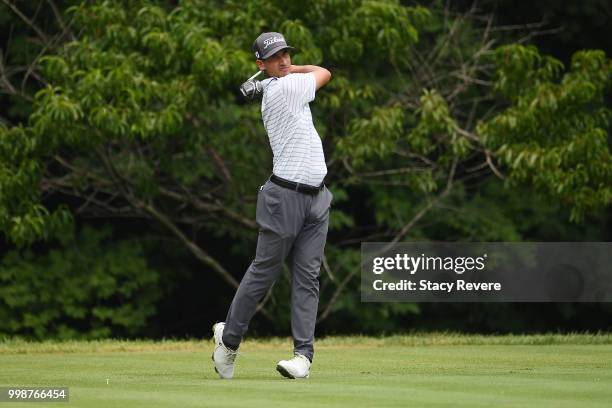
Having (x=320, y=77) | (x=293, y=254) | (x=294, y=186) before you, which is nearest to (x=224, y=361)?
(x=293, y=254)

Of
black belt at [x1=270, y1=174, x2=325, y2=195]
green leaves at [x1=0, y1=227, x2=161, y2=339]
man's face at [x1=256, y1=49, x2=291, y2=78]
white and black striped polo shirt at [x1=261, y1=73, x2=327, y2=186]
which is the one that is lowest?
green leaves at [x1=0, y1=227, x2=161, y2=339]

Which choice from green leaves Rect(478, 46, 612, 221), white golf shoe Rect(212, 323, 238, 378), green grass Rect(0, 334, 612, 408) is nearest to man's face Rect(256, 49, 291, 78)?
white golf shoe Rect(212, 323, 238, 378)

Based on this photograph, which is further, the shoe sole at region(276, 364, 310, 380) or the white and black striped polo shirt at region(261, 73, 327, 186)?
the white and black striped polo shirt at region(261, 73, 327, 186)

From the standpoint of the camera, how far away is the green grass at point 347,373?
6172 millimetres

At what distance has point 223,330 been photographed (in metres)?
7.70

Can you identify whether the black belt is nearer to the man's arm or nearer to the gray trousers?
the gray trousers

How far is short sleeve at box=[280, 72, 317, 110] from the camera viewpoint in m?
7.52

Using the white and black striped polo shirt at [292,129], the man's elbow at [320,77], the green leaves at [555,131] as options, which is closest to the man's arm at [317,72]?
the man's elbow at [320,77]

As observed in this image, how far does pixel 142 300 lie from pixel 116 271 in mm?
809

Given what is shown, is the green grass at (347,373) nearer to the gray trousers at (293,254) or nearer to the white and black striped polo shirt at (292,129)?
the gray trousers at (293,254)

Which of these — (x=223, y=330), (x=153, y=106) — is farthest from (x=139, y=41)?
→ (x=223, y=330)

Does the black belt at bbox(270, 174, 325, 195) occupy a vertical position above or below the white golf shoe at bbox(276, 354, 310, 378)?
above

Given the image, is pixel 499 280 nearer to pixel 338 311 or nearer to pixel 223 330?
pixel 338 311

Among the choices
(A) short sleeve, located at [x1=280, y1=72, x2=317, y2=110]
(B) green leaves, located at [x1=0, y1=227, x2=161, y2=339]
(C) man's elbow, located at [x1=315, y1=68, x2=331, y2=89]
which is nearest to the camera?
(A) short sleeve, located at [x1=280, y1=72, x2=317, y2=110]
